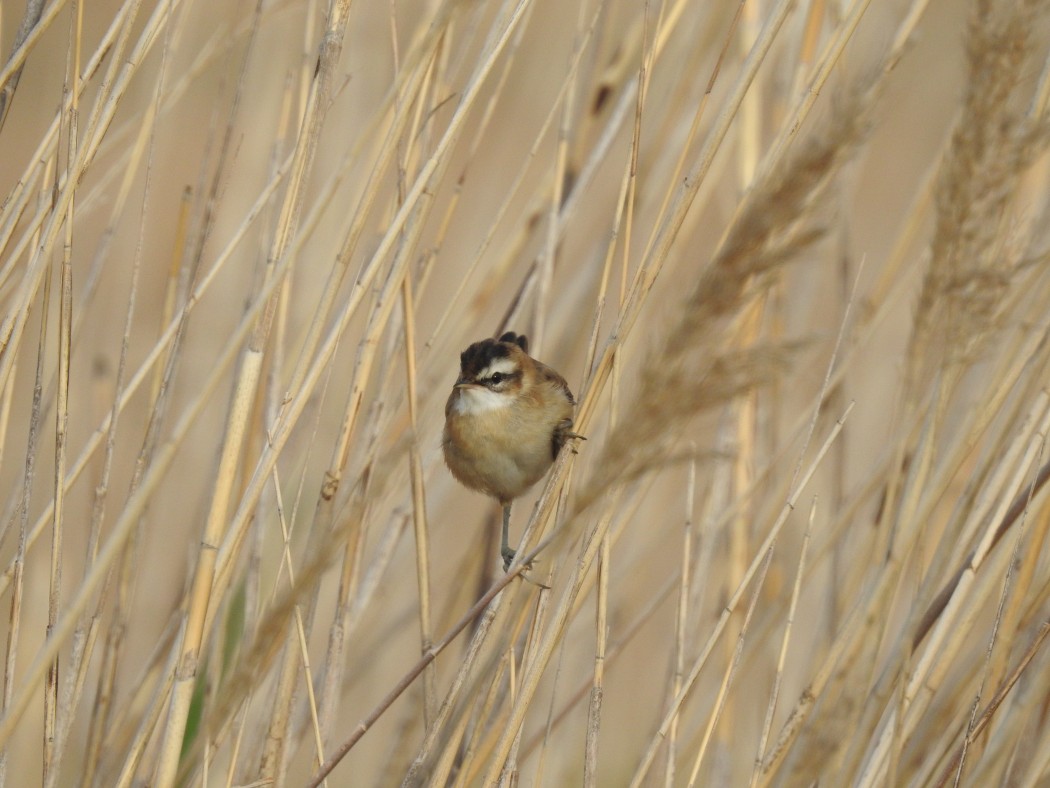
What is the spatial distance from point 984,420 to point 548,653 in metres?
0.79

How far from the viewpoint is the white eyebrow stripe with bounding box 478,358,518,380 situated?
2660 mm

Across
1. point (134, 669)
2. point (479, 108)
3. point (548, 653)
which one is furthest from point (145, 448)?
point (479, 108)

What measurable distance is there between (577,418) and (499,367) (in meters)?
0.80

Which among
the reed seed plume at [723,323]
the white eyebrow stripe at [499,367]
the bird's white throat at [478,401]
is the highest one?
the reed seed plume at [723,323]

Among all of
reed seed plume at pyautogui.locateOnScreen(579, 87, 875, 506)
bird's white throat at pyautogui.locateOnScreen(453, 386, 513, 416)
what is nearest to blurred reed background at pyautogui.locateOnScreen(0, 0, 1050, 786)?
reed seed plume at pyautogui.locateOnScreen(579, 87, 875, 506)

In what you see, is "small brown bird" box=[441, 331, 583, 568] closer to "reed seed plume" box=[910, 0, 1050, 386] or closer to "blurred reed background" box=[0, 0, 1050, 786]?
"blurred reed background" box=[0, 0, 1050, 786]

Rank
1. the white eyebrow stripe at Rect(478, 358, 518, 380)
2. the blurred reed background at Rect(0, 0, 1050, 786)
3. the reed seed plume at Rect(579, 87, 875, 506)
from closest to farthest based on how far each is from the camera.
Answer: the reed seed plume at Rect(579, 87, 875, 506)
the blurred reed background at Rect(0, 0, 1050, 786)
the white eyebrow stripe at Rect(478, 358, 518, 380)

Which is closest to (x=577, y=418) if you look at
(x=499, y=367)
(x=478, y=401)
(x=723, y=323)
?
(x=723, y=323)

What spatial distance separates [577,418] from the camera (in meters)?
1.89

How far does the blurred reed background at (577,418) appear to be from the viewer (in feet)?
4.28

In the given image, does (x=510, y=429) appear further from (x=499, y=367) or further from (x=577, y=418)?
(x=577, y=418)

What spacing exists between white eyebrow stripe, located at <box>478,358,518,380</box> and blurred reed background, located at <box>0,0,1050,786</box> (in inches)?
4.6

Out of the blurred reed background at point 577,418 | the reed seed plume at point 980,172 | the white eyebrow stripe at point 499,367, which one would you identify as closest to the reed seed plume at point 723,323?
the blurred reed background at point 577,418

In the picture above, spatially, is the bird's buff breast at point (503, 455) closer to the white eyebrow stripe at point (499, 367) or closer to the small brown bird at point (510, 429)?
the small brown bird at point (510, 429)
